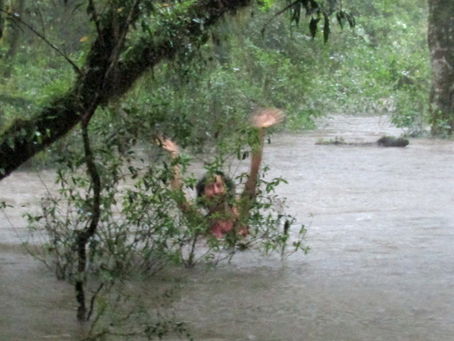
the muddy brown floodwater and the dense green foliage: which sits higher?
the dense green foliage

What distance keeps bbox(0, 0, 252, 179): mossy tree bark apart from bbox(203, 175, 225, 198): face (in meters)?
1.02

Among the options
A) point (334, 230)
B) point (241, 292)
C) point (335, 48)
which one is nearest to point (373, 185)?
point (334, 230)

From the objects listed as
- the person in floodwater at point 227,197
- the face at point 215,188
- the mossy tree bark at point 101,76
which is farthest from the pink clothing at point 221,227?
the mossy tree bark at point 101,76

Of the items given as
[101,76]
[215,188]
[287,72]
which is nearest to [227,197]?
[215,188]

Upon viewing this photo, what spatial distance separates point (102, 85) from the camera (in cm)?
590

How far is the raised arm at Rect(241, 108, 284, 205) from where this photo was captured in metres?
8.14

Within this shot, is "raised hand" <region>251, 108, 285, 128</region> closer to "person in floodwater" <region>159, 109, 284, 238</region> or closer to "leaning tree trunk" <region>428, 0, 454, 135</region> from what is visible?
"person in floodwater" <region>159, 109, 284, 238</region>

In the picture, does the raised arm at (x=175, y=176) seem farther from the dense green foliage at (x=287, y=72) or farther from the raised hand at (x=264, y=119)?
the dense green foliage at (x=287, y=72)

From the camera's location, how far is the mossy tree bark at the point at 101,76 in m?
7.11

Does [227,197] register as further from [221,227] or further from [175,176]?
[175,176]

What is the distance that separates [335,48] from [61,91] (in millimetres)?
18218

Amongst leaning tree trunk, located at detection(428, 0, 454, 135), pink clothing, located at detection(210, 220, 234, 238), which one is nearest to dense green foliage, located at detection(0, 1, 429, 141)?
leaning tree trunk, located at detection(428, 0, 454, 135)

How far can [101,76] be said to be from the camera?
6.93 metres

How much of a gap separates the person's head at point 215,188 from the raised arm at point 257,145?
0.14 m
